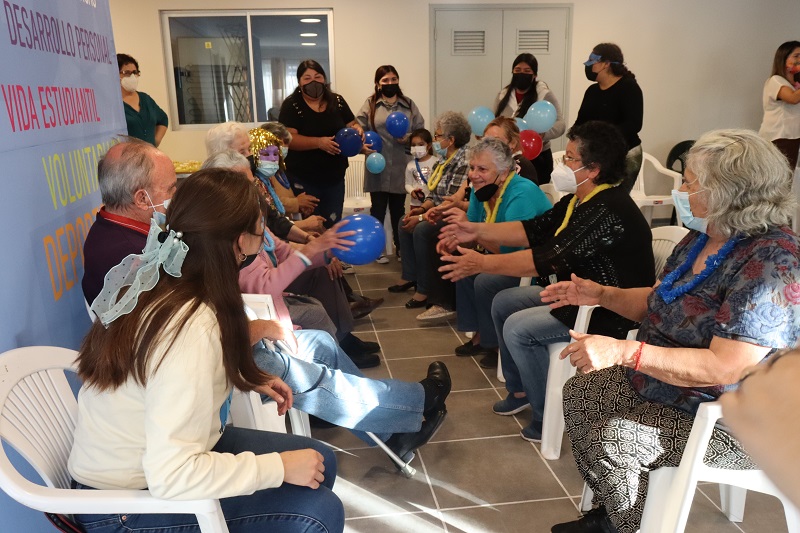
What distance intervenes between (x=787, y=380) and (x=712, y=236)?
1.46m

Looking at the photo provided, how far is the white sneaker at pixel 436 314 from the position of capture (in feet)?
12.7

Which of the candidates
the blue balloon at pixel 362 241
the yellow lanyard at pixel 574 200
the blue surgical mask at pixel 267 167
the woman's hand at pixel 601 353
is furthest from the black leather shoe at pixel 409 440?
the blue surgical mask at pixel 267 167

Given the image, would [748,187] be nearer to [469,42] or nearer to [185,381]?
[185,381]

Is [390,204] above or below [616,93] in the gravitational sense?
below

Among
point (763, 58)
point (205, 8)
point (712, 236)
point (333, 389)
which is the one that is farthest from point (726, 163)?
point (763, 58)

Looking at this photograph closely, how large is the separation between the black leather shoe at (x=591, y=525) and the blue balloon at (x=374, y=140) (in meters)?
3.44

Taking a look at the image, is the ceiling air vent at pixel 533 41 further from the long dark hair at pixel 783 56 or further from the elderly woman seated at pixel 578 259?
the elderly woman seated at pixel 578 259

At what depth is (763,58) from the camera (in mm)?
6438

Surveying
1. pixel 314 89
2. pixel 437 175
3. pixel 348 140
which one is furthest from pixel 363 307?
pixel 314 89

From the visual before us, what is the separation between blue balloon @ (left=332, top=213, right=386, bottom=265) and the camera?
242cm

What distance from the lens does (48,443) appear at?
141 centimetres

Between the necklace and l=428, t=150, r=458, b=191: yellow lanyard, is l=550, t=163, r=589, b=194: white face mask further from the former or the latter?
l=428, t=150, r=458, b=191: yellow lanyard

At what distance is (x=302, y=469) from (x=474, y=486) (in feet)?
3.49

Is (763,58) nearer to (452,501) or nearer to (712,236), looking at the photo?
(712,236)
